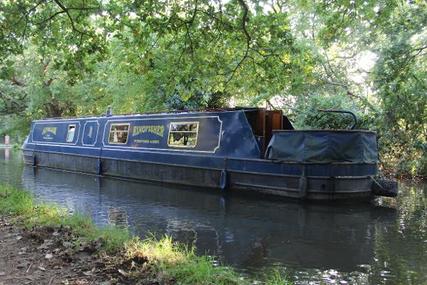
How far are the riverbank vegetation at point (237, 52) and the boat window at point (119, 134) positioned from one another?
8.47 feet

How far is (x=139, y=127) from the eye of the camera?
14.4m

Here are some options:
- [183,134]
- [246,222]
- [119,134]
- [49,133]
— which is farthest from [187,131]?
[49,133]

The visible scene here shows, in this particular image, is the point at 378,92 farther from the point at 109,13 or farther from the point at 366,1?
the point at 109,13

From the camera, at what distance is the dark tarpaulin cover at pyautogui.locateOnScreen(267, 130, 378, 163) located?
995 cm

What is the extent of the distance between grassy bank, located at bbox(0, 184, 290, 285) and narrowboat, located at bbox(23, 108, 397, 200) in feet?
16.7

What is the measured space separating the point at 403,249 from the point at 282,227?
2.04 meters

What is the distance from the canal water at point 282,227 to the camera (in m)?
5.56

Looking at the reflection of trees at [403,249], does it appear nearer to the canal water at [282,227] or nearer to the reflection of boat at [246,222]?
the canal water at [282,227]

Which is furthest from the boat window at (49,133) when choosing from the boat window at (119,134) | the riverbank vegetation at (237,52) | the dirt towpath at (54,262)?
the dirt towpath at (54,262)

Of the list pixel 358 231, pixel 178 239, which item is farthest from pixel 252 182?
pixel 178 239

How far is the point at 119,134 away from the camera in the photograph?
595 inches

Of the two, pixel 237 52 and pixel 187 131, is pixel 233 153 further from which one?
pixel 237 52

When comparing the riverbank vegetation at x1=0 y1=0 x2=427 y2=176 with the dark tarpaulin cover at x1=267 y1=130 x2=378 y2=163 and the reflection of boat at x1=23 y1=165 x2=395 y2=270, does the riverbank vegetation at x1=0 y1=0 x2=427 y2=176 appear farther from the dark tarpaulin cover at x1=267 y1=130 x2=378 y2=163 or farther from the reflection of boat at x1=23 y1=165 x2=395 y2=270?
the reflection of boat at x1=23 y1=165 x2=395 y2=270

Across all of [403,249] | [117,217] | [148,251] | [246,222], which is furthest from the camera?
[117,217]
